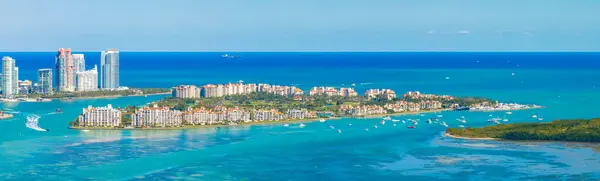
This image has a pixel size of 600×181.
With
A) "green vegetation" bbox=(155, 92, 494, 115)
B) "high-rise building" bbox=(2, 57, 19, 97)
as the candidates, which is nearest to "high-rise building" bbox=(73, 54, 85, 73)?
"high-rise building" bbox=(2, 57, 19, 97)

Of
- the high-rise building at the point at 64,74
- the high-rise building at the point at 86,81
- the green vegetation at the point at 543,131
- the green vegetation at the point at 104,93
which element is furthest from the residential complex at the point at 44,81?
the green vegetation at the point at 543,131

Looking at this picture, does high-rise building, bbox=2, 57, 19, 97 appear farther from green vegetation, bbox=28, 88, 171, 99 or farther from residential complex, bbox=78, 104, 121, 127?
residential complex, bbox=78, 104, 121, 127

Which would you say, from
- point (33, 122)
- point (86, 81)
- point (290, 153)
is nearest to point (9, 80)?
point (86, 81)

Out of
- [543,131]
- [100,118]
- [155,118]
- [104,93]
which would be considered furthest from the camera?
[104,93]

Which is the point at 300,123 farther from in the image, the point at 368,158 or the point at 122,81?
the point at 122,81

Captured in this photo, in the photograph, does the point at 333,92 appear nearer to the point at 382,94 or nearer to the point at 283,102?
the point at 382,94

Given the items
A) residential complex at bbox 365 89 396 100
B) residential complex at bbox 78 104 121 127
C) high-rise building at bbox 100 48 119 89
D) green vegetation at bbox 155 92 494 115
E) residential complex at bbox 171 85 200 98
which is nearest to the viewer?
residential complex at bbox 78 104 121 127

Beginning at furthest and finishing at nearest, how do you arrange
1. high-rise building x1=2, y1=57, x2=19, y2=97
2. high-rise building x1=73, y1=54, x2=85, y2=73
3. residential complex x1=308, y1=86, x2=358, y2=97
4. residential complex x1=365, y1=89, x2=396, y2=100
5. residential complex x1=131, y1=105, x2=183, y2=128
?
high-rise building x1=73, y1=54, x2=85, y2=73
high-rise building x1=2, y1=57, x2=19, y2=97
residential complex x1=308, y1=86, x2=358, y2=97
residential complex x1=365, y1=89, x2=396, y2=100
residential complex x1=131, y1=105, x2=183, y2=128
